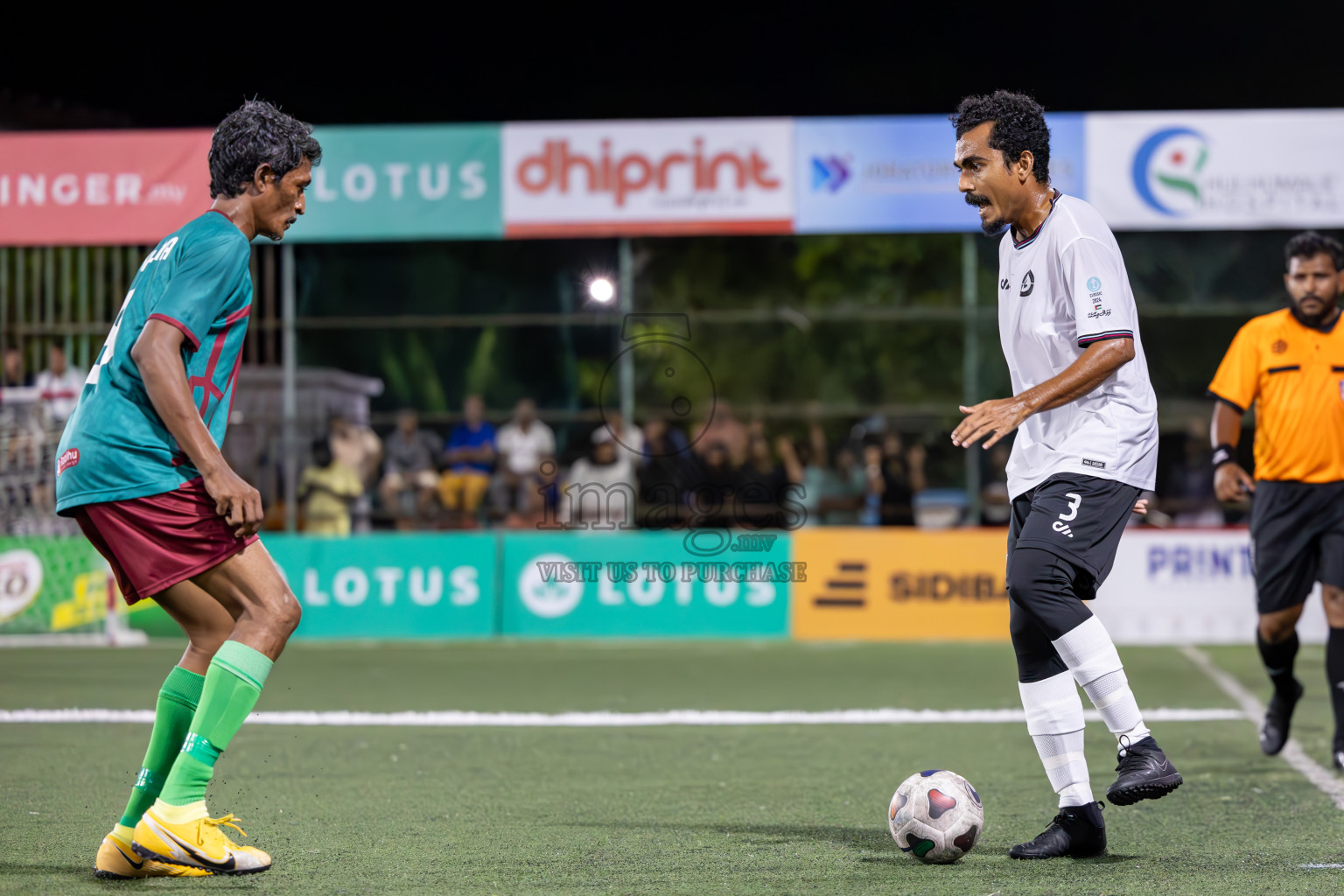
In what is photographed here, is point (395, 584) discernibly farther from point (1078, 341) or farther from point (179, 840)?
point (1078, 341)

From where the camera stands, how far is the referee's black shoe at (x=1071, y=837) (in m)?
4.33

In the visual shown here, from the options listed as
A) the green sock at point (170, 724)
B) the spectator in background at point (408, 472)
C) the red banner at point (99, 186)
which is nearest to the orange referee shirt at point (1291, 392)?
the green sock at point (170, 724)

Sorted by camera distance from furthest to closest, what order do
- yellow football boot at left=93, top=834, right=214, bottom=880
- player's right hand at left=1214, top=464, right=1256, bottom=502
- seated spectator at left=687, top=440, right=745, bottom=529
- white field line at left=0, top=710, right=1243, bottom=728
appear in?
1. seated spectator at left=687, top=440, right=745, bottom=529
2. white field line at left=0, top=710, right=1243, bottom=728
3. player's right hand at left=1214, top=464, right=1256, bottom=502
4. yellow football boot at left=93, top=834, right=214, bottom=880

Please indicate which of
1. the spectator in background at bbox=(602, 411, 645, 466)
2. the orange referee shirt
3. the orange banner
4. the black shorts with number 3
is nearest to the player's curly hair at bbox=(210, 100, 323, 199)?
the black shorts with number 3

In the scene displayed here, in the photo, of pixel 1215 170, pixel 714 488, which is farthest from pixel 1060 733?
pixel 1215 170

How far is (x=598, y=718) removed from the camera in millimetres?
7695

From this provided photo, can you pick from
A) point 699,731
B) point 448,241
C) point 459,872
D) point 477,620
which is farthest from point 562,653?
point 459,872

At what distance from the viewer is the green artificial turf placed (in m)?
4.11

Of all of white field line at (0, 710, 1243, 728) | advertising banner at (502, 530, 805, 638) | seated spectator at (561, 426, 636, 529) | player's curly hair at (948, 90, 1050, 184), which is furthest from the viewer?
seated spectator at (561, 426, 636, 529)

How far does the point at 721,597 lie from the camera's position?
12164mm

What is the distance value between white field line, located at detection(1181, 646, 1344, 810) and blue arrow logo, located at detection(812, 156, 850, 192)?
4.94 m

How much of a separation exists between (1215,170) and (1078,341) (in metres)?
9.67

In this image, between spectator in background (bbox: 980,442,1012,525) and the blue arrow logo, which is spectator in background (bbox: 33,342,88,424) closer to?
the blue arrow logo

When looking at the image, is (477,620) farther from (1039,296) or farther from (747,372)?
(1039,296)
